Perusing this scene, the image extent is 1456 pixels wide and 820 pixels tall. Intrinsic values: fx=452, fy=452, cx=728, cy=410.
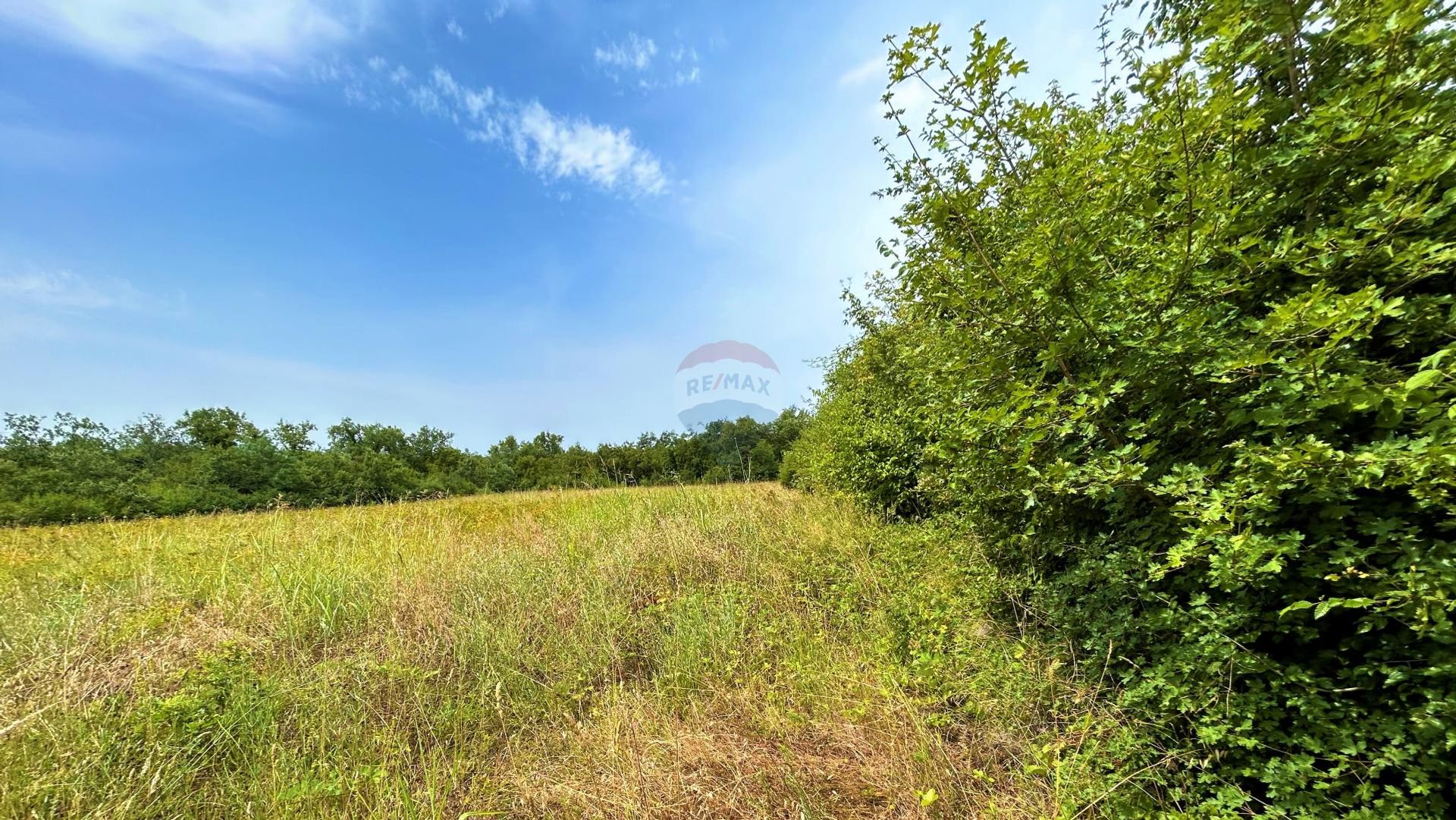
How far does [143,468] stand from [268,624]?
23955 millimetres

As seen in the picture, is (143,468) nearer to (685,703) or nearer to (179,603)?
(179,603)

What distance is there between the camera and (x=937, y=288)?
2246mm

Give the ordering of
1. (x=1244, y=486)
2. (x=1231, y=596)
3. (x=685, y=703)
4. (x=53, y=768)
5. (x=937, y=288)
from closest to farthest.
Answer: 1. (x=1244, y=486)
2. (x=1231, y=596)
3. (x=53, y=768)
4. (x=937, y=288)
5. (x=685, y=703)

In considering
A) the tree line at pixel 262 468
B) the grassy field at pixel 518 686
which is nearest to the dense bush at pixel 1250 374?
the grassy field at pixel 518 686

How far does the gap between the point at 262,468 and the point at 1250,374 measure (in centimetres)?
2608

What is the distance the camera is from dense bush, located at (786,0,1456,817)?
47.9 inches

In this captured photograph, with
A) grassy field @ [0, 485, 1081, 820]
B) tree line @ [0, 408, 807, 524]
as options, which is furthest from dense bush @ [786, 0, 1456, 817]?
tree line @ [0, 408, 807, 524]

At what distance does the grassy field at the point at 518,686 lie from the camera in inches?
79.8

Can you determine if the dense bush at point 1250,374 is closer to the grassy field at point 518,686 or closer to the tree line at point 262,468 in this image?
the grassy field at point 518,686

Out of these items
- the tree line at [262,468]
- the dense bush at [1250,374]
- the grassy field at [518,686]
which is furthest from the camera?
the tree line at [262,468]

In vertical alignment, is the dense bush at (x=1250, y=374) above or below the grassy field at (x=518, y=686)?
above

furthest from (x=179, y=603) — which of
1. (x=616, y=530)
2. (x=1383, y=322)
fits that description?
(x=1383, y=322)

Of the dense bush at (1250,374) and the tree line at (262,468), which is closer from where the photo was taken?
the dense bush at (1250,374)

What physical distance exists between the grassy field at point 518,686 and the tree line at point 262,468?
2.73 metres
